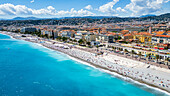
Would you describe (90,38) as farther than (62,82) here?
Yes

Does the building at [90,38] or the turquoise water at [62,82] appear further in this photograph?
the building at [90,38]

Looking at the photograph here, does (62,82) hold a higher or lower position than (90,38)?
lower

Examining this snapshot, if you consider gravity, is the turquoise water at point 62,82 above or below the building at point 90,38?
below

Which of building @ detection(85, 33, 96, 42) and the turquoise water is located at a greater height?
building @ detection(85, 33, 96, 42)

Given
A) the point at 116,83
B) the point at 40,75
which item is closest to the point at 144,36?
the point at 116,83

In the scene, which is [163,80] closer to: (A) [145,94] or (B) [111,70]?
(A) [145,94]

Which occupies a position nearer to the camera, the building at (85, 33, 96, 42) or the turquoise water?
the turquoise water

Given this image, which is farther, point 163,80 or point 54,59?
point 54,59

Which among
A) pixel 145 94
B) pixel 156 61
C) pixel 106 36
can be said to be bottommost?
pixel 145 94

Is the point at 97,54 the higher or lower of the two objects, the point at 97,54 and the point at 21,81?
the higher

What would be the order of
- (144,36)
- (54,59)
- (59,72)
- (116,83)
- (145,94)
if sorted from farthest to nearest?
1. (144,36)
2. (54,59)
3. (59,72)
4. (116,83)
5. (145,94)

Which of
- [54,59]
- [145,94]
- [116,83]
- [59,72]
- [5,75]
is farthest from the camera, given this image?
[54,59]
